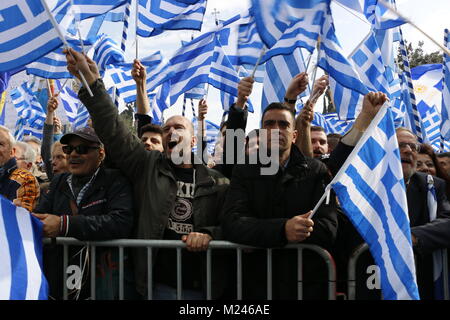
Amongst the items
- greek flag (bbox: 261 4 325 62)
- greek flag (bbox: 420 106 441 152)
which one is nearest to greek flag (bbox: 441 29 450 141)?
greek flag (bbox: 420 106 441 152)

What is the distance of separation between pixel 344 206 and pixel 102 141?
176 centimetres

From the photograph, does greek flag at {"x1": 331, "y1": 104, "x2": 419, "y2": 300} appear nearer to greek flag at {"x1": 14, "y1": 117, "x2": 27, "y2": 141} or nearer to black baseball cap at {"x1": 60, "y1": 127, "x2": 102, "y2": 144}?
black baseball cap at {"x1": 60, "y1": 127, "x2": 102, "y2": 144}

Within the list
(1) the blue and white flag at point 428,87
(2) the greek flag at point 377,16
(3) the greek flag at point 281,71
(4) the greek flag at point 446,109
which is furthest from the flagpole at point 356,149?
(1) the blue and white flag at point 428,87

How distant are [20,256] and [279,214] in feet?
5.40

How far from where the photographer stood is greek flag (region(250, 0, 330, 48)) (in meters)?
5.21

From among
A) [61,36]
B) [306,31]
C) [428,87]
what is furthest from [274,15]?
[428,87]

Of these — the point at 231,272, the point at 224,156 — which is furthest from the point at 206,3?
the point at 231,272

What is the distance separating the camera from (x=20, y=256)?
334 cm

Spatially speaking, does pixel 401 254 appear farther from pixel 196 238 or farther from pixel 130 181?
pixel 130 181

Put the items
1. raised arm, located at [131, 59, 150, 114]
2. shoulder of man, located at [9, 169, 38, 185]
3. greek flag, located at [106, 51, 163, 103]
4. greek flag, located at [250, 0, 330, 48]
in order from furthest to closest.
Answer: greek flag, located at [106, 51, 163, 103], greek flag, located at [250, 0, 330, 48], raised arm, located at [131, 59, 150, 114], shoulder of man, located at [9, 169, 38, 185]

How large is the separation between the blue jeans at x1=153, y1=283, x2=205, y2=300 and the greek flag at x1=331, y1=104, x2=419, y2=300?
122 cm

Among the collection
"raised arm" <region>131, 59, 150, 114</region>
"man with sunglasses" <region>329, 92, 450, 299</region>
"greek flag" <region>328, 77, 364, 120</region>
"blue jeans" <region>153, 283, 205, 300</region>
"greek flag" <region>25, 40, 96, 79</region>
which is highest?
"greek flag" <region>25, 40, 96, 79</region>

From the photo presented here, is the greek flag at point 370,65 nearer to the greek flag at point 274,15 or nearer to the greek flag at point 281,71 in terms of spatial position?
the greek flag at point 281,71

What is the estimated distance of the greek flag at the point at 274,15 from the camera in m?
5.21
